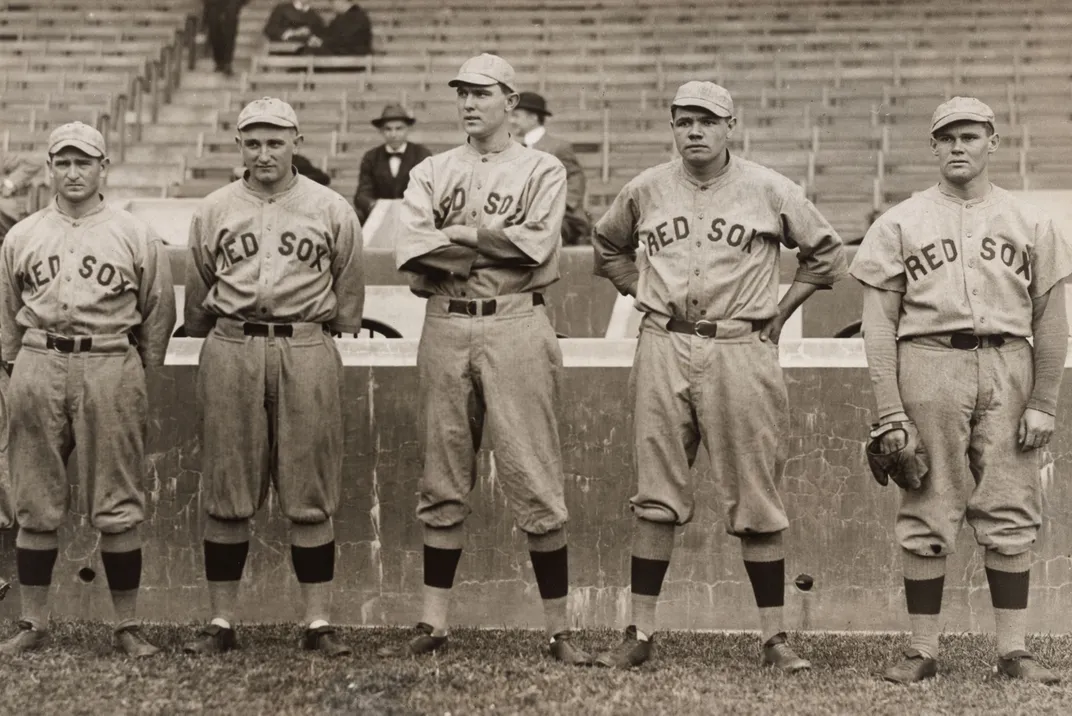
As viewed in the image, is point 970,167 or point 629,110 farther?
point 629,110

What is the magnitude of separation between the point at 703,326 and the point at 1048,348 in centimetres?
116

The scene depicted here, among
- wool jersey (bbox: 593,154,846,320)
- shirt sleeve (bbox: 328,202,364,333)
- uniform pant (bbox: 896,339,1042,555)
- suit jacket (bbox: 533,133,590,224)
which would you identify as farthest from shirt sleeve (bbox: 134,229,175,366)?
suit jacket (bbox: 533,133,590,224)

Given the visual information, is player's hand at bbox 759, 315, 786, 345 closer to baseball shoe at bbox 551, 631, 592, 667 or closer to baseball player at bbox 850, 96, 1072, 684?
baseball player at bbox 850, 96, 1072, 684

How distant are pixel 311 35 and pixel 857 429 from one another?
10256mm

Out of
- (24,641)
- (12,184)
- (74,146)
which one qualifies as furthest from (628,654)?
(12,184)

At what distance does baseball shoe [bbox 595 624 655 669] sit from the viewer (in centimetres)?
482

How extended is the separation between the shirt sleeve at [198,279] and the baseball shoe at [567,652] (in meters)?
1.73

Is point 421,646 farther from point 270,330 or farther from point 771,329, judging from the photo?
point 771,329

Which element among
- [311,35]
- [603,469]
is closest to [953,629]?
[603,469]

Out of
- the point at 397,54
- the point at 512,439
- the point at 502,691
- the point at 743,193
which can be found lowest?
the point at 502,691

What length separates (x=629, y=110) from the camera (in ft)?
43.7

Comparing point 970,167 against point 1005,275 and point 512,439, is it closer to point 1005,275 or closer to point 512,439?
point 1005,275

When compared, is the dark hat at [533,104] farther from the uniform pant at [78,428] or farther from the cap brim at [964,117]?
the cap brim at [964,117]

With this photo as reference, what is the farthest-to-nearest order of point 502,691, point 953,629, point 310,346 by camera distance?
1. point 953,629
2. point 310,346
3. point 502,691
